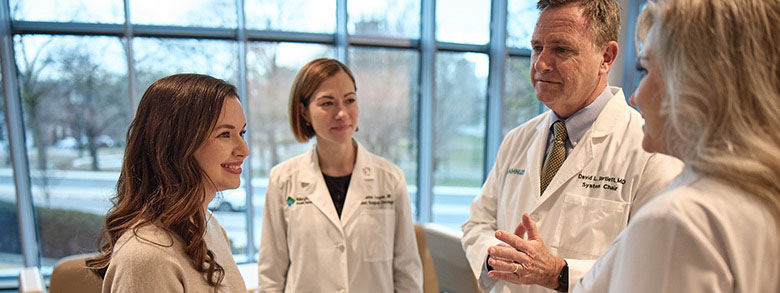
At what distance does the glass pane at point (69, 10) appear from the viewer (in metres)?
3.61

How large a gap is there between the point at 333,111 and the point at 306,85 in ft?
0.55

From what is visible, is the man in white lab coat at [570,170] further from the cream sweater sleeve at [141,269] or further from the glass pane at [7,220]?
the glass pane at [7,220]

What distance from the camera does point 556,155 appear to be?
157cm

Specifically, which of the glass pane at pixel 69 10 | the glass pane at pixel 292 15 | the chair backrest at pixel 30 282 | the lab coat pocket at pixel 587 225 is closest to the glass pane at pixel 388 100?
the glass pane at pixel 292 15

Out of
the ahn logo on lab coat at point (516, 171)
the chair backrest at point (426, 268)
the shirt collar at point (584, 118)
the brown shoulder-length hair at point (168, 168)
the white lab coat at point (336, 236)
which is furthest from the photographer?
the chair backrest at point (426, 268)

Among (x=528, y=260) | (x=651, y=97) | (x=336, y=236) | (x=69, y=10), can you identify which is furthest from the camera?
(x=69, y=10)

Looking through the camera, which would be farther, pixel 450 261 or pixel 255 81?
pixel 255 81

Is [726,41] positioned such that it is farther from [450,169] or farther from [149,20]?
[450,169]

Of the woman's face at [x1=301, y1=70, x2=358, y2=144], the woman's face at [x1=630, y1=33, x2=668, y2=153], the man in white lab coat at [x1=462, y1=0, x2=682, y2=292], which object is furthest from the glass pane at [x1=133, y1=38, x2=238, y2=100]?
the woman's face at [x1=630, y1=33, x2=668, y2=153]

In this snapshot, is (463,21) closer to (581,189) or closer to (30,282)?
(581,189)

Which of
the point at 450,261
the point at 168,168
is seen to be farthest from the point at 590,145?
the point at 450,261

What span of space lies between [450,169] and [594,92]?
3674 mm

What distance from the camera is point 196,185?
112cm

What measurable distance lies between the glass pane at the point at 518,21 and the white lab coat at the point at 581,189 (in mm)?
3520
